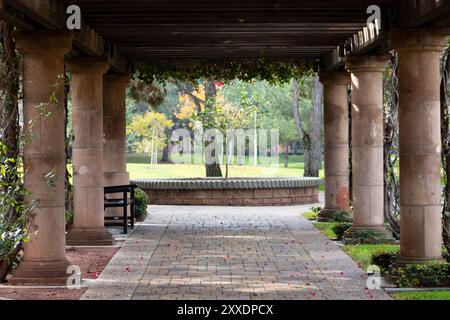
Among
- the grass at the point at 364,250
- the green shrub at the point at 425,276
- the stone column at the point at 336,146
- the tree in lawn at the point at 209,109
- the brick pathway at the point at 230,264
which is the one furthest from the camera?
the tree in lawn at the point at 209,109

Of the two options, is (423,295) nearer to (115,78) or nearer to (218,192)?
(115,78)

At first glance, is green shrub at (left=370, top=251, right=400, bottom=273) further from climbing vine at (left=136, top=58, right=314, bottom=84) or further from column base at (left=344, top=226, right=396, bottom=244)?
climbing vine at (left=136, top=58, right=314, bottom=84)

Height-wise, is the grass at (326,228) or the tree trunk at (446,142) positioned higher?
the tree trunk at (446,142)

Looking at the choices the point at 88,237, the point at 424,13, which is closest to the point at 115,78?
the point at 88,237

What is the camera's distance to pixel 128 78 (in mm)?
20828

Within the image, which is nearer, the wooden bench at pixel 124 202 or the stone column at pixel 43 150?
the stone column at pixel 43 150

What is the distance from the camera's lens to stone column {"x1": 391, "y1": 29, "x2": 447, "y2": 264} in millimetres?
12047

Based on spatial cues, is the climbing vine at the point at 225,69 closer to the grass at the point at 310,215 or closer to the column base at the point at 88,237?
the grass at the point at 310,215

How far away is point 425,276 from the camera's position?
1140cm

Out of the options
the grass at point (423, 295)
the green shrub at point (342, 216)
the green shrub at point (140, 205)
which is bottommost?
the grass at point (423, 295)

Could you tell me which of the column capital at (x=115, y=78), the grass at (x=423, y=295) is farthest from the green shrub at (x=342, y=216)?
the grass at (x=423, y=295)

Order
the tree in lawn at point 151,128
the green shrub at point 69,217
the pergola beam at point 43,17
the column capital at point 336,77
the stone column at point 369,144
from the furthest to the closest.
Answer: the tree in lawn at point 151,128 < the column capital at point 336,77 < the green shrub at point 69,217 < the stone column at point 369,144 < the pergola beam at point 43,17

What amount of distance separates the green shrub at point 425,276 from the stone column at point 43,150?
449 centimetres

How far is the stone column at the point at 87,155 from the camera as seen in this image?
1647 cm
